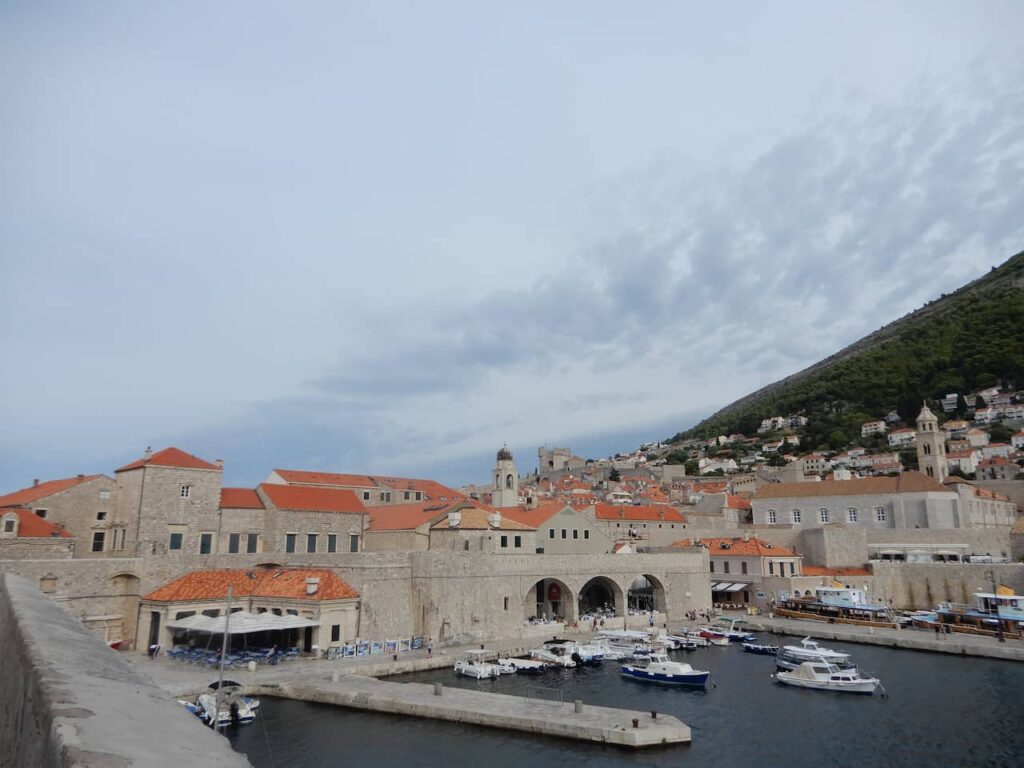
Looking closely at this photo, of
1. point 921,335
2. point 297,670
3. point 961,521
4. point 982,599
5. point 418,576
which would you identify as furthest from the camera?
point 921,335

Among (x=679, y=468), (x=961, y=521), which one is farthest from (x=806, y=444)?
(x=961, y=521)

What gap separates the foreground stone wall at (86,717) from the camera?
8.85 ft

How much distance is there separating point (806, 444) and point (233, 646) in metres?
104

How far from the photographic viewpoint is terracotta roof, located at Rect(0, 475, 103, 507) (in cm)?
3178

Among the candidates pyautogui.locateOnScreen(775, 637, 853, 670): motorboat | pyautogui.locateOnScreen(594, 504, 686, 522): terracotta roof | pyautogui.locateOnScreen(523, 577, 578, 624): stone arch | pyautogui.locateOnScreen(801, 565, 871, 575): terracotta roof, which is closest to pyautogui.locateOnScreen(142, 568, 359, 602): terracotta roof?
pyautogui.locateOnScreen(523, 577, 578, 624): stone arch

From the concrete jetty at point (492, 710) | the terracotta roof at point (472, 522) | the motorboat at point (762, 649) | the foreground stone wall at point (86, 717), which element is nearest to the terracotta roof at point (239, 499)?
the terracotta roof at point (472, 522)

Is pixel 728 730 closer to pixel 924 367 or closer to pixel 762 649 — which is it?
pixel 762 649

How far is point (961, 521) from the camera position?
5278 cm

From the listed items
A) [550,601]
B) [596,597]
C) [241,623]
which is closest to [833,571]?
[596,597]

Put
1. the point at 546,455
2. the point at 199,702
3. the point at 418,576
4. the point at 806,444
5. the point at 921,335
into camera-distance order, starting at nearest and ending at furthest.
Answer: the point at 199,702, the point at 418,576, the point at 806,444, the point at 921,335, the point at 546,455

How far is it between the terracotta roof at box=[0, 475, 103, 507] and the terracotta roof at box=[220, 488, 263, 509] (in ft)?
18.8

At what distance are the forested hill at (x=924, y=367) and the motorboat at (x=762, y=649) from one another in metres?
83.6

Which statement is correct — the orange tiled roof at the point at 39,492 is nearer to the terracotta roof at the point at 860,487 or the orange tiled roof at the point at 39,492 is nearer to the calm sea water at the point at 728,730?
the calm sea water at the point at 728,730

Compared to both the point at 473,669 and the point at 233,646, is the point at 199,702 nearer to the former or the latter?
the point at 233,646
